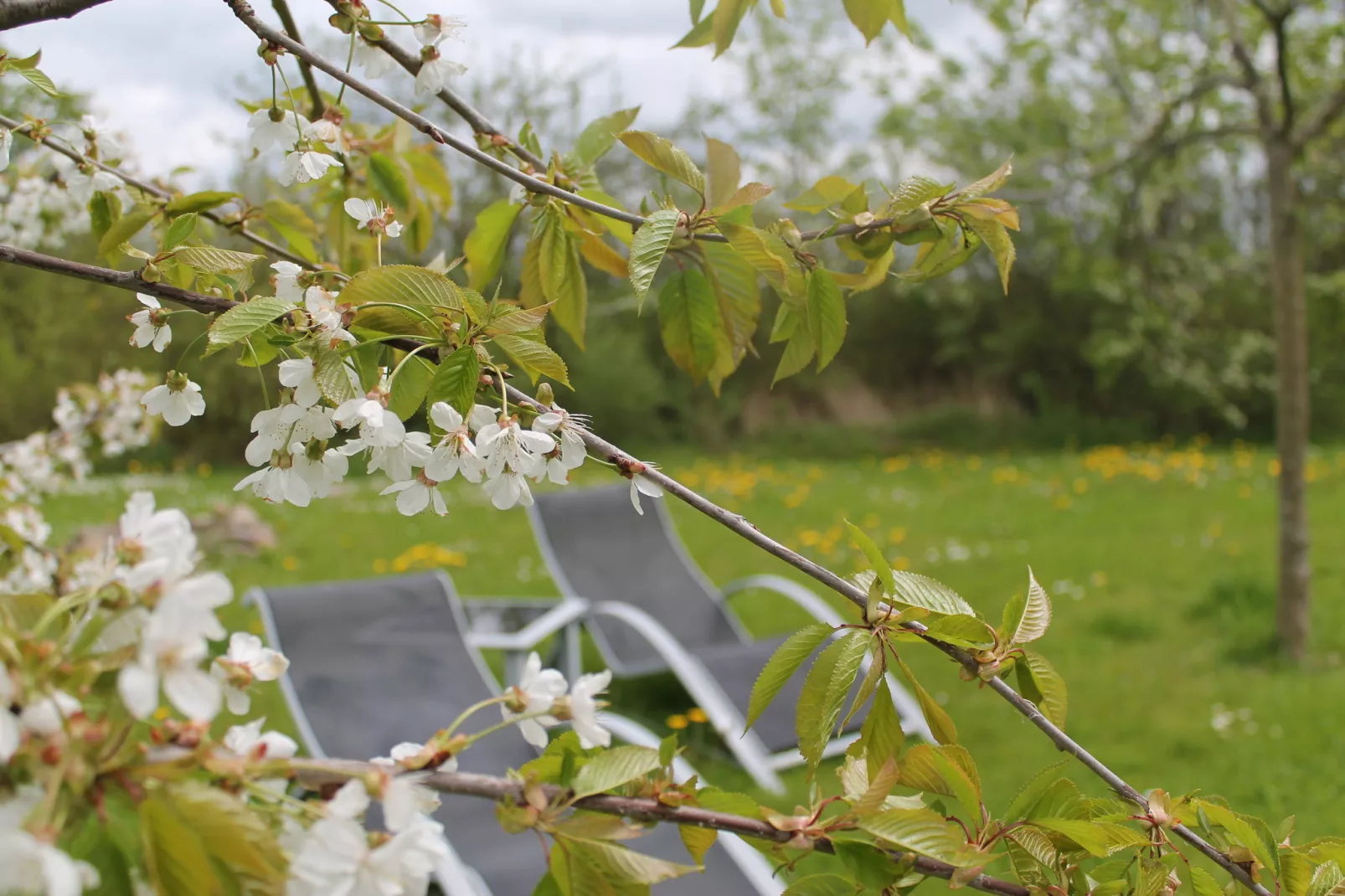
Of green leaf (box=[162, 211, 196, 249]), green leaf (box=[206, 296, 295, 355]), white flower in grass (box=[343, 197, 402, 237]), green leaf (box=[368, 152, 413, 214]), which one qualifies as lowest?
green leaf (box=[206, 296, 295, 355])

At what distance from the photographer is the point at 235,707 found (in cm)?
56

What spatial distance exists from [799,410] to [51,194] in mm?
11062

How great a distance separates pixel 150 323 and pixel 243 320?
186mm

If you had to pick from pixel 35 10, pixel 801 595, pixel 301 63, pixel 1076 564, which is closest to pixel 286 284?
pixel 35 10

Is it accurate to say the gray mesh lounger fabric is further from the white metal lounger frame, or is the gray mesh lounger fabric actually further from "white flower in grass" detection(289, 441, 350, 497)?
"white flower in grass" detection(289, 441, 350, 497)

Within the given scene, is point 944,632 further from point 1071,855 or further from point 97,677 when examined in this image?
point 97,677

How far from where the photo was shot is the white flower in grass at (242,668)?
1.87 ft

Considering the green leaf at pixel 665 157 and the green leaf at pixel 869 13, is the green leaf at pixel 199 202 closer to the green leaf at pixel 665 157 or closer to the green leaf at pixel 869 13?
the green leaf at pixel 665 157

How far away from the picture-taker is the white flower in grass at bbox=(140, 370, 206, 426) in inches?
32.2

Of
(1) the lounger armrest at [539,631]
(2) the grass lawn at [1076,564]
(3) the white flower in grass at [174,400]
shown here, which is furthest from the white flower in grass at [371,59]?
(1) the lounger armrest at [539,631]

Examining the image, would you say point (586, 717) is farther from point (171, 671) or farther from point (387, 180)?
point (387, 180)

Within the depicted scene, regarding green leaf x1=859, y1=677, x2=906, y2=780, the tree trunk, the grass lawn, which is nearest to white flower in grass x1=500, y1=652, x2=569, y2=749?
green leaf x1=859, y1=677, x2=906, y2=780

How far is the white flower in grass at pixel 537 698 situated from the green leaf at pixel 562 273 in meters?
0.37

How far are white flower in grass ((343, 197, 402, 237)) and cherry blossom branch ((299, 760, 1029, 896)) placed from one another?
482 millimetres
